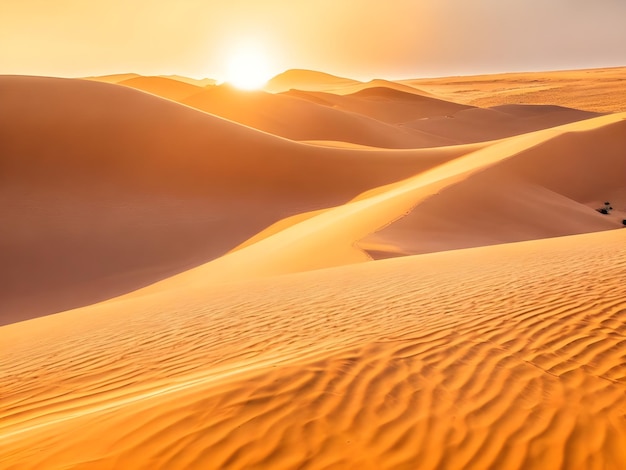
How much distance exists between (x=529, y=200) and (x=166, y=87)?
191 ft

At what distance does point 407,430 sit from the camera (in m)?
3.33

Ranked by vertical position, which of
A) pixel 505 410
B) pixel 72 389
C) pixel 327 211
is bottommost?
pixel 505 410

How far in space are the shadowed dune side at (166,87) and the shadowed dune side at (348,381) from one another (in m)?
58.3

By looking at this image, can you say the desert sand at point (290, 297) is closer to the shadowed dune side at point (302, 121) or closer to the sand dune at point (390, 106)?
the shadowed dune side at point (302, 121)

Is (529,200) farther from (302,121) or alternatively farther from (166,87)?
(166,87)

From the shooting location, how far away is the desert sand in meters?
3.31

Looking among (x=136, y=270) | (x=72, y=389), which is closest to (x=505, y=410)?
(x=72, y=389)

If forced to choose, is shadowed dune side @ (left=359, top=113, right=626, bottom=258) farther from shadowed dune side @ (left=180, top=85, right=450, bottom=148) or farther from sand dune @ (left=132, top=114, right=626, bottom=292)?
shadowed dune side @ (left=180, top=85, right=450, bottom=148)

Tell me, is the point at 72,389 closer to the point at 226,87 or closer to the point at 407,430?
the point at 407,430

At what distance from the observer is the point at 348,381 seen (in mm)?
3926

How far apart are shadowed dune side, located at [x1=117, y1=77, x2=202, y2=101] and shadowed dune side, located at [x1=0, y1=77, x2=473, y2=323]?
39.9 meters

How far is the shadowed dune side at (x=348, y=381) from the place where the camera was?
314 cm

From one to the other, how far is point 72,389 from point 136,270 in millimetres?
9747

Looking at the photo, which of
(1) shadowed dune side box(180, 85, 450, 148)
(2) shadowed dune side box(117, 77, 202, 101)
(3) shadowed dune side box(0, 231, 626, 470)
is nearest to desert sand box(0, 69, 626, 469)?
(3) shadowed dune side box(0, 231, 626, 470)
